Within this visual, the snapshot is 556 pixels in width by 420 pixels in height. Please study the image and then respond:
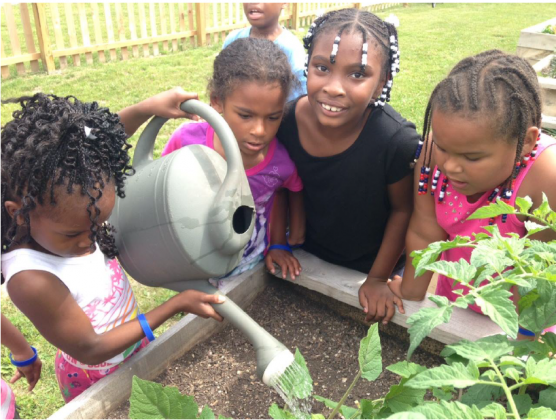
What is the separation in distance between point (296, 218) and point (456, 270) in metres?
1.12

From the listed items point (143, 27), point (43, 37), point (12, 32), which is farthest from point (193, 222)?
point (143, 27)

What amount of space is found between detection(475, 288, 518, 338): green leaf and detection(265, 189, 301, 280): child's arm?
1.08 m

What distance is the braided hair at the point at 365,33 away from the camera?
140cm

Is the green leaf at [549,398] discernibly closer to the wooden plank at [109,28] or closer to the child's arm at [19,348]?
the child's arm at [19,348]

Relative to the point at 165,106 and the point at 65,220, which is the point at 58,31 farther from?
the point at 65,220

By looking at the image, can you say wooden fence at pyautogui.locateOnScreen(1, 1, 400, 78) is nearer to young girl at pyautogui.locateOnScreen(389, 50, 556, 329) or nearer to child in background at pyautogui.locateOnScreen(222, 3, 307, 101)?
child in background at pyautogui.locateOnScreen(222, 3, 307, 101)

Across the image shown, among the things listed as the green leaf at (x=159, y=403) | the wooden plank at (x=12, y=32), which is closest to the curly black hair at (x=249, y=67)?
the green leaf at (x=159, y=403)

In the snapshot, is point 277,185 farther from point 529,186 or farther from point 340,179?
point 529,186

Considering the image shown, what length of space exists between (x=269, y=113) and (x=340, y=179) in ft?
0.99

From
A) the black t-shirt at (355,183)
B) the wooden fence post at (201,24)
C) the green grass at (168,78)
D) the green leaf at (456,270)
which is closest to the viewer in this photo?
the green leaf at (456,270)

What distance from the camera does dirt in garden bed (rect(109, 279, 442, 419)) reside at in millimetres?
1400

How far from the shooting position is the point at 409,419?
565 mm

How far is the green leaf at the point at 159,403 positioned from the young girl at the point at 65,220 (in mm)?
397

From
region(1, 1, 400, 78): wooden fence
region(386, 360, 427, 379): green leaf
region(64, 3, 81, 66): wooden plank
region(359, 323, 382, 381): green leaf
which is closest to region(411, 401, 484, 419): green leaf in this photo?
region(386, 360, 427, 379): green leaf
